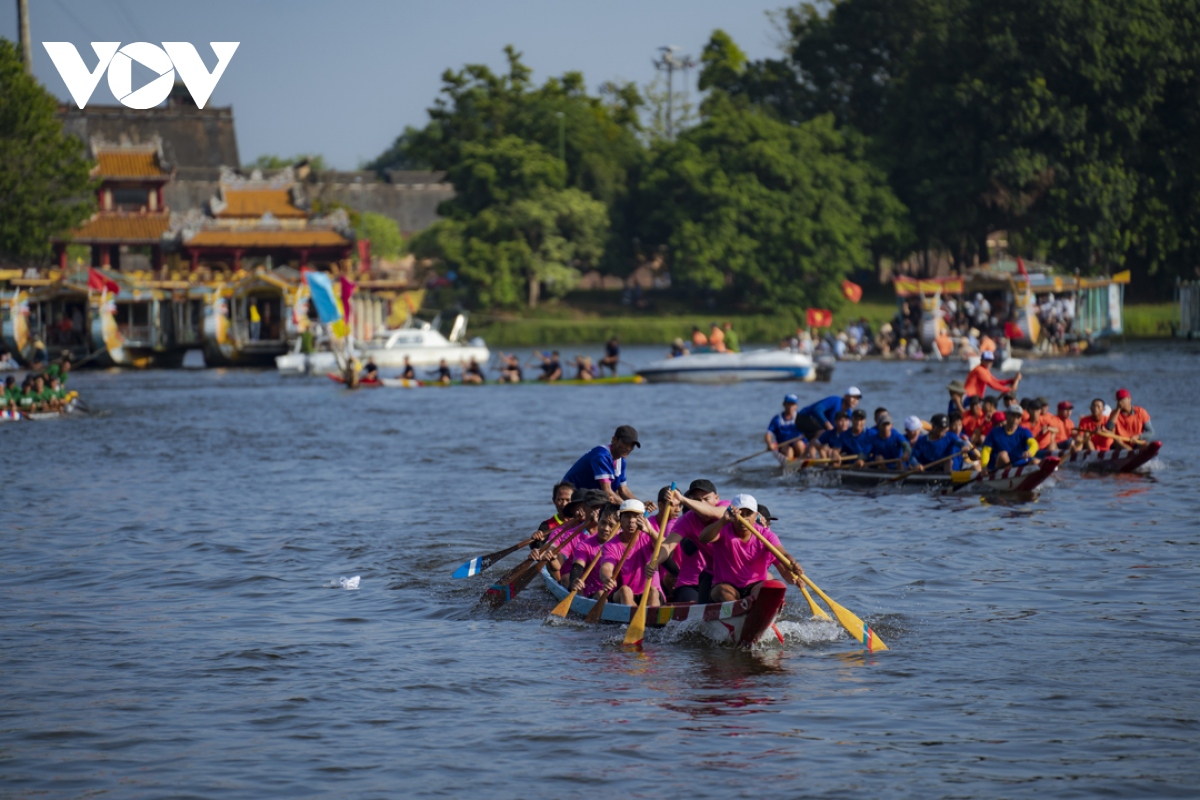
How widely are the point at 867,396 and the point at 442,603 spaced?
29.6m

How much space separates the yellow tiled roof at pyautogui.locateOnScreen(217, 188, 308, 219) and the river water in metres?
48.7

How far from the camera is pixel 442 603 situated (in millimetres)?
14406

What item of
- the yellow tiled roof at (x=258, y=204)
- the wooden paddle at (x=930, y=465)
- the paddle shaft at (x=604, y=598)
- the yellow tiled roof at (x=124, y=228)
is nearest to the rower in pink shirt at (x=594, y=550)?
the paddle shaft at (x=604, y=598)

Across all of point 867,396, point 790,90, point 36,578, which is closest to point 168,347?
point 867,396

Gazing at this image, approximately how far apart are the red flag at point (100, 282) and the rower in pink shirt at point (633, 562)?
53.5 m

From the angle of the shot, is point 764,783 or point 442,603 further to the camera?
point 442,603

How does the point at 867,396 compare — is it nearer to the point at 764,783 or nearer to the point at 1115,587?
the point at 1115,587

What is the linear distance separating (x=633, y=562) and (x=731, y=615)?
4.11ft

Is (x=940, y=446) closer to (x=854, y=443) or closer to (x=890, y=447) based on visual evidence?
(x=890, y=447)

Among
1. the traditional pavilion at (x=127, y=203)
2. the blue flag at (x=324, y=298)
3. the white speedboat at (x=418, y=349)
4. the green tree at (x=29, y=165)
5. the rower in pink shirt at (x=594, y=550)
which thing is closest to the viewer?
the rower in pink shirt at (x=594, y=550)

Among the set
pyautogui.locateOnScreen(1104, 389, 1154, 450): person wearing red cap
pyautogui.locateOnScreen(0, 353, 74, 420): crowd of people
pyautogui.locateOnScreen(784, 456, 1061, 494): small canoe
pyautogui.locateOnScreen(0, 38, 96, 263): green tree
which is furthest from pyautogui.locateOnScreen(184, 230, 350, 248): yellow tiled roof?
pyautogui.locateOnScreen(1104, 389, 1154, 450): person wearing red cap

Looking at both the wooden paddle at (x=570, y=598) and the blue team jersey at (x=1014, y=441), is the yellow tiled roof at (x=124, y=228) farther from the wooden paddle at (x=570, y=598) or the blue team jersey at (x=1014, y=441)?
the wooden paddle at (x=570, y=598)

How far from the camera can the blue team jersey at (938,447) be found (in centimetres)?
2128

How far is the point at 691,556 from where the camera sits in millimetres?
12211
